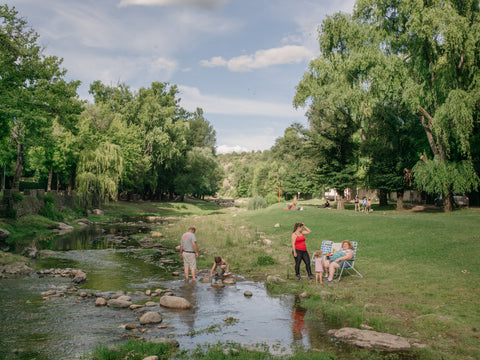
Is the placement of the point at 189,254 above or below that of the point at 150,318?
above

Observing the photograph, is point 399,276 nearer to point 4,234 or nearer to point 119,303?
point 119,303

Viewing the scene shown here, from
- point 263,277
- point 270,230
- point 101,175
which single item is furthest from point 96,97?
point 263,277

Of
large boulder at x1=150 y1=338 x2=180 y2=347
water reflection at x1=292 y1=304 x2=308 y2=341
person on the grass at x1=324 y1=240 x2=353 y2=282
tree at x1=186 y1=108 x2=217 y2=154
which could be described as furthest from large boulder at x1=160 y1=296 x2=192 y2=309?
tree at x1=186 y1=108 x2=217 y2=154

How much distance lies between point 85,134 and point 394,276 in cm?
3832

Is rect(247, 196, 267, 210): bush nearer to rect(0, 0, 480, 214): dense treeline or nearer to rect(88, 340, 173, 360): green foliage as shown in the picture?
rect(0, 0, 480, 214): dense treeline

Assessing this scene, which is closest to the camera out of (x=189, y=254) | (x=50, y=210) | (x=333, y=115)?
(x=189, y=254)

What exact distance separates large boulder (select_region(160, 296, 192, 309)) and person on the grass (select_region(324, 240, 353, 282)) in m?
5.01

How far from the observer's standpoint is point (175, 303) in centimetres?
1030

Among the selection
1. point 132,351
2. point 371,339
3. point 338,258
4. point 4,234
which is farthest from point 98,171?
point 371,339

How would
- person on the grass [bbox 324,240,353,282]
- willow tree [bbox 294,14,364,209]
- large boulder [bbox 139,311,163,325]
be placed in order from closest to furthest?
1. large boulder [bbox 139,311,163,325]
2. person on the grass [bbox 324,240,353,282]
3. willow tree [bbox 294,14,364,209]

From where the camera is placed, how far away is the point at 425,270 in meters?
12.6

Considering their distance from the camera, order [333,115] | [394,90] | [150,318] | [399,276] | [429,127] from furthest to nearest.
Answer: [333,115]
[429,127]
[394,90]
[399,276]
[150,318]

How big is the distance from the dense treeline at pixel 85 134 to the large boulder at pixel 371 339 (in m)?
21.9

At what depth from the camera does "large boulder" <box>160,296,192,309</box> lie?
33.6 ft
